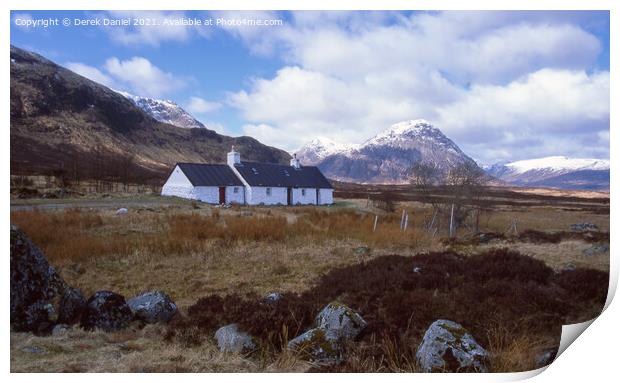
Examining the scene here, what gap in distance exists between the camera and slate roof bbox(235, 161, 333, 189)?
117 feet

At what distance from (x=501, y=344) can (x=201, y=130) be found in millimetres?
108608

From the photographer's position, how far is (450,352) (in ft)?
16.0

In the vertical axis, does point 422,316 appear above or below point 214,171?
below

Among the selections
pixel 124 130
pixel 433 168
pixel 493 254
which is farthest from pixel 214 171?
pixel 124 130

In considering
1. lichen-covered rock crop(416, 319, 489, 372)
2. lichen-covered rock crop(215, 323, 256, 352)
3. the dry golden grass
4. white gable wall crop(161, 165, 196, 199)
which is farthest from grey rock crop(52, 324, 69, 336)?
white gable wall crop(161, 165, 196, 199)

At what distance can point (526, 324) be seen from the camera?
19.1 ft

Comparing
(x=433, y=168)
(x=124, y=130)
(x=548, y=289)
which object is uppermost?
(x=124, y=130)

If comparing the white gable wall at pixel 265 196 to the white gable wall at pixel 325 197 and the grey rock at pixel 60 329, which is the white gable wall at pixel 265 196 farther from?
the grey rock at pixel 60 329

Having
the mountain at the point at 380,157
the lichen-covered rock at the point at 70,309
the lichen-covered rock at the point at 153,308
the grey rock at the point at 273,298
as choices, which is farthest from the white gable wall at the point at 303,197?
the lichen-covered rock at the point at 70,309

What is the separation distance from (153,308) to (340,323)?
288 centimetres

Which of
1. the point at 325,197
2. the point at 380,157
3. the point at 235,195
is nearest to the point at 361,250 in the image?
the point at 235,195

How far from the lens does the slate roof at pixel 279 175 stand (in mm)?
35781

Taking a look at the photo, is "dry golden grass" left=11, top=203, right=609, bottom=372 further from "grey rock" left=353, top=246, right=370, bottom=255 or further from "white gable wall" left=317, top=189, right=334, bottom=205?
"white gable wall" left=317, top=189, right=334, bottom=205
